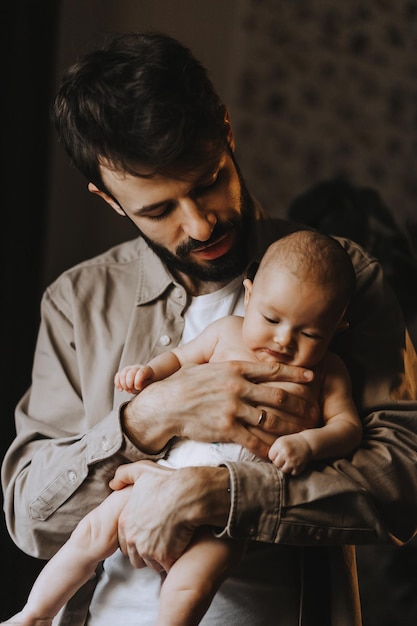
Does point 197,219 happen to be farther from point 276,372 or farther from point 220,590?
point 220,590

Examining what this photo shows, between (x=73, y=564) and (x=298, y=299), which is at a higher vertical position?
(x=298, y=299)

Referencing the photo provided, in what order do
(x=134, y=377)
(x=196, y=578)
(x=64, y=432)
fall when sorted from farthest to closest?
(x=64, y=432), (x=134, y=377), (x=196, y=578)

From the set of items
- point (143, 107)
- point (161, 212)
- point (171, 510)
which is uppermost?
point (143, 107)

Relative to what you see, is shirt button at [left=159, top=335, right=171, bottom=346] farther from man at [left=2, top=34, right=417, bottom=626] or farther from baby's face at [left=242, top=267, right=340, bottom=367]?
baby's face at [left=242, top=267, right=340, bottom=367]

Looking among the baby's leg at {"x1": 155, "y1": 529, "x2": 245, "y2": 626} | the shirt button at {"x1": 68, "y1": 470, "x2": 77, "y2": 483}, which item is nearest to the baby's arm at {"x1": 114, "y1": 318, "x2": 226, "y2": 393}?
the shirt button at {"x1": 68, "y1": 470, "x2": 77, "y2": 483}

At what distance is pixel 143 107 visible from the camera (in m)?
1.60

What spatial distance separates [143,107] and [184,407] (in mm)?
594

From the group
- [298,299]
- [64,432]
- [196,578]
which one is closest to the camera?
[196,578]

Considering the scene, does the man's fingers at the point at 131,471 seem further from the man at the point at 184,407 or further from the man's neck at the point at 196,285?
the man's neck at the point at 196,285

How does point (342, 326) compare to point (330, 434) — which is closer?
point (330, 434)

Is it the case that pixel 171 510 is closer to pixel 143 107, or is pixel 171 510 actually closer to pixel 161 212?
pixel 161 212

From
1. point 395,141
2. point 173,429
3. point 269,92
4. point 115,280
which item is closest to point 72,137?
point 115,280

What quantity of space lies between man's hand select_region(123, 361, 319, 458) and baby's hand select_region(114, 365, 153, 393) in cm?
3

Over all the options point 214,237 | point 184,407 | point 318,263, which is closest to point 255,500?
point 184,407
